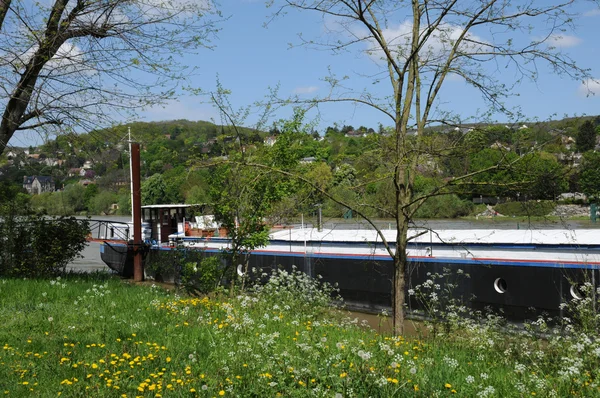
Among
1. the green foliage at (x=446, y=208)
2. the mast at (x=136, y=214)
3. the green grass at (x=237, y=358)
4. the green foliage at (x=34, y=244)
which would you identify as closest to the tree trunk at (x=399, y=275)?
the green grass at (x=237, y=358)

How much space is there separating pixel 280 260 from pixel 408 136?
523 inches

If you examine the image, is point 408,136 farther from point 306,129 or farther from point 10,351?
point 10,351

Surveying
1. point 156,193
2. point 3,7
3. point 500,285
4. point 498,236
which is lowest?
point 500,285

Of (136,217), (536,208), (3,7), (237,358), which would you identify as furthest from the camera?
(136,217)

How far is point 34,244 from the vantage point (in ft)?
47.5

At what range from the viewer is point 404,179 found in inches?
321

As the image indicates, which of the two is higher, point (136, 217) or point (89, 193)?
point (89, 193)

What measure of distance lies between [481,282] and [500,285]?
47cm

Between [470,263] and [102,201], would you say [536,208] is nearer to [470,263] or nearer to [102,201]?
A: [470,263]

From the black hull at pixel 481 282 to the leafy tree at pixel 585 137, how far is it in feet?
13.9

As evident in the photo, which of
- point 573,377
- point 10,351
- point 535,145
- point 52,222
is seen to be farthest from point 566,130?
point 52,222

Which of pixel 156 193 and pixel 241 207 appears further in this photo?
pixel 156 193

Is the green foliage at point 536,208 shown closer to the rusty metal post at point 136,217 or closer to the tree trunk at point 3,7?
the tree trunk at point 3,7

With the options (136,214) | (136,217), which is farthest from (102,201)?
(136,214)
